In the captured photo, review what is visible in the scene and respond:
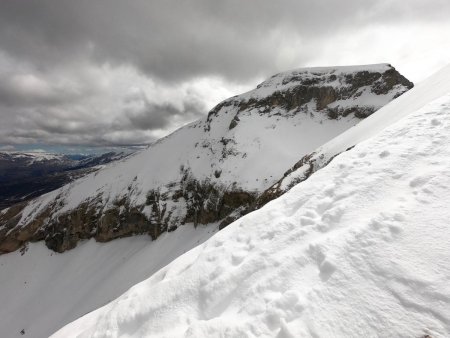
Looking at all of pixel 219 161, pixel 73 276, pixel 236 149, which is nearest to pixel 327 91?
pixel 236 149

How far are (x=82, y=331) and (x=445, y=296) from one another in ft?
26.9

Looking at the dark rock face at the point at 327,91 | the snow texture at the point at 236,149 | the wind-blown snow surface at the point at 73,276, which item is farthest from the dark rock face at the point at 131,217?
the dark rock face at the point at 327,91

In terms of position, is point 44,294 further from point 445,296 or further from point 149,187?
point 445,296

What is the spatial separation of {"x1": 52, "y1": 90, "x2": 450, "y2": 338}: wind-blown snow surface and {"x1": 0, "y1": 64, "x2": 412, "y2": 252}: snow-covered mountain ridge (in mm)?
34338

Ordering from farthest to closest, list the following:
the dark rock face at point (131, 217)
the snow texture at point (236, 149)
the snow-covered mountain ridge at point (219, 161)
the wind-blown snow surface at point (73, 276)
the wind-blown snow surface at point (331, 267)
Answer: the snow-covered mountain ridge at point (219, 161)
the dark rock face at point (131, 217)
the snow texture at point (236, 149)
the wind-blown snow surface at point (73, 276)
the wind-blown snow surface at point (331, 267)

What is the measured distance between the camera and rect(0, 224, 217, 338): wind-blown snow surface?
4138 centimetres

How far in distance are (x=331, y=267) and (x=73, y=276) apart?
61962 millimetres

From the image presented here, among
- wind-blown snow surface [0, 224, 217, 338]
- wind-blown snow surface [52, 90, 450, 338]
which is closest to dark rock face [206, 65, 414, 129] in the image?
wind-blown snow surface [0, 224, 217, 338]

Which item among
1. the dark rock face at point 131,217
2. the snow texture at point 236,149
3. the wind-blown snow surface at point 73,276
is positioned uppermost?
the snow texture at point 236,149

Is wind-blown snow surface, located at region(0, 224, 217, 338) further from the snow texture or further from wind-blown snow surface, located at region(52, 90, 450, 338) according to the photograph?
wind-blown snow surface, located at region(52, 90, 450, 338)

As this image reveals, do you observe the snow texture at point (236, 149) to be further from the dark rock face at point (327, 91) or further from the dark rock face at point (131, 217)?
the dark rock face at point (131, 217)

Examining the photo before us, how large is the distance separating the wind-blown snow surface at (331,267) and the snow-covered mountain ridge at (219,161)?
3434cm

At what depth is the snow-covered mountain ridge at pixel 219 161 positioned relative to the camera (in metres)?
47.4

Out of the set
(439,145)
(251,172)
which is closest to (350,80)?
(251,172)
